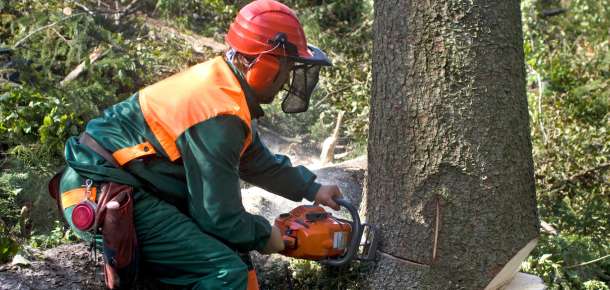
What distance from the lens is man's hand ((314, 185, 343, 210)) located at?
322 centimetres

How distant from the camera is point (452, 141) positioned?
283cm

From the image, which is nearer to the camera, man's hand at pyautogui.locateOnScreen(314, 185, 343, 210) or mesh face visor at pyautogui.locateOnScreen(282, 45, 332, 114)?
mesh face visor at pyautogui.locateOnScreen(282, 45, 332, 114)

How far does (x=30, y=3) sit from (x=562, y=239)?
5460 mm

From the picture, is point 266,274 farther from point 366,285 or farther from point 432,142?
point 432,142

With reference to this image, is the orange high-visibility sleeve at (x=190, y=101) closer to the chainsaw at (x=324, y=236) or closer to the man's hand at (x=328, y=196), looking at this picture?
the chainsaw at (x=324, y=236)

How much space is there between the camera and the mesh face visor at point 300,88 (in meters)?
3.02

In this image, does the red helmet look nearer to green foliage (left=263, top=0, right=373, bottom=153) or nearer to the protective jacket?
the protective jacket

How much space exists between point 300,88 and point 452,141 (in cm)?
75

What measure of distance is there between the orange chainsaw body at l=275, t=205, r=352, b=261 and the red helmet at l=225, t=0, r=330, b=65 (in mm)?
730

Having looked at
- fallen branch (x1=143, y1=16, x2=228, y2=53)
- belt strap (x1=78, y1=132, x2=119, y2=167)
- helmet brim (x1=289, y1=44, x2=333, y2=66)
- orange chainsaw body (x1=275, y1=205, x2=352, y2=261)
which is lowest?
fallen branch (x1=143, y1=16, x2=228, y2=53)

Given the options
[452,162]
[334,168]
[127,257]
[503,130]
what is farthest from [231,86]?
[334,168]

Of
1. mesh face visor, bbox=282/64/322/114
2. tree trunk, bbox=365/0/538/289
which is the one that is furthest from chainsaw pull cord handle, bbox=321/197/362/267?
mesh face visor, bbox=282/64/322/114

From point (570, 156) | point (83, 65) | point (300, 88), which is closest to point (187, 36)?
point (83, 65)

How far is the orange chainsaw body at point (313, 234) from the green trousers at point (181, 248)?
0.96 feet
